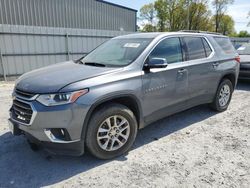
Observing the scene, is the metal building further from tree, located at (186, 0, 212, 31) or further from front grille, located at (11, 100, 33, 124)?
tree, located at (186, 0, 212, 31)

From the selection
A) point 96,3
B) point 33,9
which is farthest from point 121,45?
point 96,3

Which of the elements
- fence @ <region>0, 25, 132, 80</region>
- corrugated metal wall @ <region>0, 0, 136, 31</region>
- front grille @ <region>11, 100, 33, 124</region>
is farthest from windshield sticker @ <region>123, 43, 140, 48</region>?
corrugated metal wall @ <region>0, 0, 136, 31</region>

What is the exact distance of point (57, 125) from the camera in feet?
8.79

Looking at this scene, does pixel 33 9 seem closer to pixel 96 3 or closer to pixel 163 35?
pixel 96 3

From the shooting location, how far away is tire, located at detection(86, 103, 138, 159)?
9.62 feet

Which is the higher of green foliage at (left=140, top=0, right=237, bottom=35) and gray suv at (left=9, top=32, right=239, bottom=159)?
green foliage at (left=140, top=0, right=237, bottom=35)

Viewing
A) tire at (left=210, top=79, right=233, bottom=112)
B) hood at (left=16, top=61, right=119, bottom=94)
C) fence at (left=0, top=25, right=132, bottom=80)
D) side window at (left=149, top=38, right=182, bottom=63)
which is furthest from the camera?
fence at (left=0, top=25, right=132, bottom=80)

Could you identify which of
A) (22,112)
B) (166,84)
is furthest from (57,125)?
(166,84)

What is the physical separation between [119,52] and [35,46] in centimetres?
752

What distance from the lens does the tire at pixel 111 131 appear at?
2.93m

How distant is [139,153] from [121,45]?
1870 millimetres

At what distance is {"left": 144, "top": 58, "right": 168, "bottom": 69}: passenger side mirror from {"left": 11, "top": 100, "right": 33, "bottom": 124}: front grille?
67.6 inches

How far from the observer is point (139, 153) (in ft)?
11.0

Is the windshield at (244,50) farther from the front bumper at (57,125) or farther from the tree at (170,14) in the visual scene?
the tree at (170,14)
